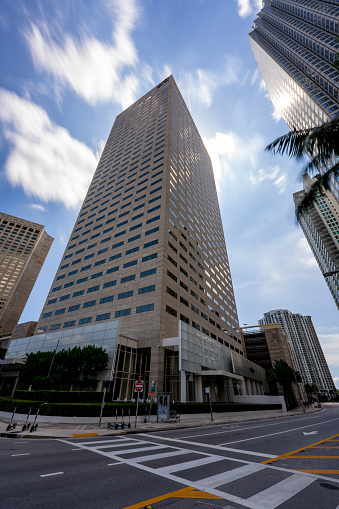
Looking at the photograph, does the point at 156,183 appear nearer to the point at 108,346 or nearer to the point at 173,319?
the point at 173,319

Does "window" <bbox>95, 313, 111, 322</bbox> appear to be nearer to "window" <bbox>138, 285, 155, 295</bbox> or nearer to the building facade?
"window" <bbox>138, 285, 155, 295</bbox>

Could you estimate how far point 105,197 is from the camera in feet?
217

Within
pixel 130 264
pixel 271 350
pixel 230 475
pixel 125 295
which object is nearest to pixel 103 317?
pixel 125 295

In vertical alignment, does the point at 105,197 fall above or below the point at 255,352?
above

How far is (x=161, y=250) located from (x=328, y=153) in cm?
3188

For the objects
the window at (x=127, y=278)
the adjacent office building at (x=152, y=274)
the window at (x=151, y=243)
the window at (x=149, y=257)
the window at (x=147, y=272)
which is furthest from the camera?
the window at (x=151, y=243)

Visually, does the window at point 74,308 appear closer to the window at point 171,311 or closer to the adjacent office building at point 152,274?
the adjacent office building at point 152,274

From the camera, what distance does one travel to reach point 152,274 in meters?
40.7

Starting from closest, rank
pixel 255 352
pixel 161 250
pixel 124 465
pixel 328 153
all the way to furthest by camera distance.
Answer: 1. pixel 124 465
2. pixel 328 153
3. pixel 161 250
4. pixel 255 352

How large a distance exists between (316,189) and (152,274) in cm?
3053

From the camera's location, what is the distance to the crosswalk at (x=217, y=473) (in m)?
5.36

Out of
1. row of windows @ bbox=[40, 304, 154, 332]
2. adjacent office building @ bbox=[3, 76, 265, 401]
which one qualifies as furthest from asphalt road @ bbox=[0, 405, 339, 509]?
row of windows @ bbox=[40, 304, 154, 332]

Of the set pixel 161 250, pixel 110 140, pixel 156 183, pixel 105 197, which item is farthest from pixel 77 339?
pixel 110 140

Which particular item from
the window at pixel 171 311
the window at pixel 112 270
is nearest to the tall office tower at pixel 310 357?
the window at pixel 171 311
